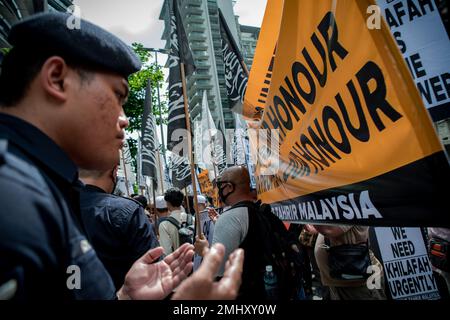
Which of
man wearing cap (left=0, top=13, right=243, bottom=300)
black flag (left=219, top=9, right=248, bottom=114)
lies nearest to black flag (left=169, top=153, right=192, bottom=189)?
black flag (left=219, top=9, right=248, bottom=114)

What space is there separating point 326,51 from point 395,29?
1306mm

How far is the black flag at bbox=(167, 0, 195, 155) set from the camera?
4445 mm

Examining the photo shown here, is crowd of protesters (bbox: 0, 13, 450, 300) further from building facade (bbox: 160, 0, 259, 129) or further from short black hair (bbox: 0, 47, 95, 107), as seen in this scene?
building facade (bbox: 160, 0, 259, 129)

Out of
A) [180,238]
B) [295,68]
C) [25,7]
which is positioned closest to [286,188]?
[295,68]

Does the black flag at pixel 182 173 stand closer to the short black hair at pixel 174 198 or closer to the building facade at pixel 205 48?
the short black hair at pixel 174 198

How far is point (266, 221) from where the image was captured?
2.73 metres

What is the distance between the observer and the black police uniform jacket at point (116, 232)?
6.60 ft

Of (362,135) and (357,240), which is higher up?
(362,135)

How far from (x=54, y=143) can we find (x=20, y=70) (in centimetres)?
31

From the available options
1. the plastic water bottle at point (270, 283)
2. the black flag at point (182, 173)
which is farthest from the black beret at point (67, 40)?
the black flag at point (182, 173)

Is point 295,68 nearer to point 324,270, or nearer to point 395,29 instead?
point 395,29

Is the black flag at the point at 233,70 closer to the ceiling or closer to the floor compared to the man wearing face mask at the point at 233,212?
closer to the ceiling

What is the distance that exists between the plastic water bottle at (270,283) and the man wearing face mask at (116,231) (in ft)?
3.30

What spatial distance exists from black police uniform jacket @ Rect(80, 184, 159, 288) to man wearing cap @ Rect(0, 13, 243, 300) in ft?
2.40
